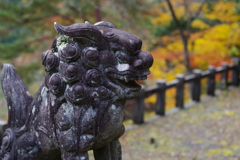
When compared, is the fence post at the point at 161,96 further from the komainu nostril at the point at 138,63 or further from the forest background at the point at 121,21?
the komainu nostril at the point at 138,63

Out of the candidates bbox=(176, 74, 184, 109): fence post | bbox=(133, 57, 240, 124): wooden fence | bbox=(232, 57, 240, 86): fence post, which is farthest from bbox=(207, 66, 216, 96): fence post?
bbox=(176, 74, 184, 109): fence post

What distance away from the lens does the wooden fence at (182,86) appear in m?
6.32

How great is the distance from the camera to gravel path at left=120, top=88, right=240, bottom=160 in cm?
484

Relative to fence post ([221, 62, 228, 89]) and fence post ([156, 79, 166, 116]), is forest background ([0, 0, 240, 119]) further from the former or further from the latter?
fence post ([156, 79, 166, 116])

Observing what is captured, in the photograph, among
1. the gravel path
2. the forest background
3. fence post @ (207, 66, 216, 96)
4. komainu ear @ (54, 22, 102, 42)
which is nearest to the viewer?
komainu ear @ (54, 22, 102, 42)

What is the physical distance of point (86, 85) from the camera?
2000 millimetres

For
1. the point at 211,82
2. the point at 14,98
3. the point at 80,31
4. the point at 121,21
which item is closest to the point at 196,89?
the point at 211,82

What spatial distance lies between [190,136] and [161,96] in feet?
4.81

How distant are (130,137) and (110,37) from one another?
4017 millimetres

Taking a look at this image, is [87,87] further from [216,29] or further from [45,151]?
Answer: [216,29]

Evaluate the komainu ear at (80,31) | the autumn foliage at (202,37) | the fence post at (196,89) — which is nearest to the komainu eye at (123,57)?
the komainu ear at (80,31)

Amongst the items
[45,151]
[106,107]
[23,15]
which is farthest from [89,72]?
[23,15]

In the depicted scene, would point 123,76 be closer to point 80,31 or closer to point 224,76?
point 80,31

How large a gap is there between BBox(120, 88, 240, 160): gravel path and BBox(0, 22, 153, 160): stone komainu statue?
293 cm
